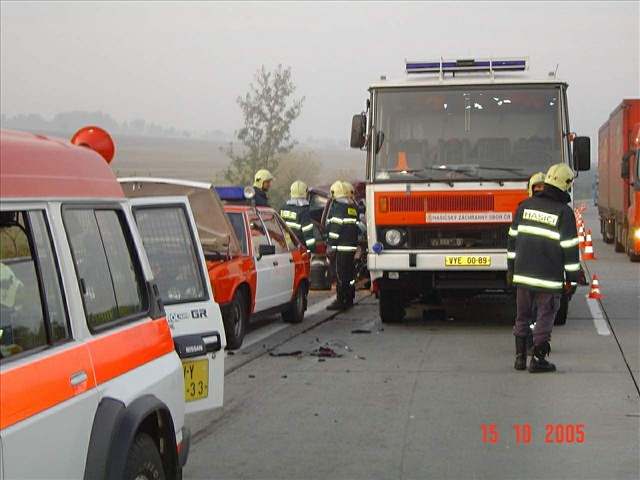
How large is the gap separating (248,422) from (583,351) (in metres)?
4.99

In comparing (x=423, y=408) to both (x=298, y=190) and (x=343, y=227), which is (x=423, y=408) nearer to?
(x=343, y=227)

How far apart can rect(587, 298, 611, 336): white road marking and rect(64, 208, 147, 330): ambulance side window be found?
32.6 ft

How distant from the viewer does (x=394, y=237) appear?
48.3 ft

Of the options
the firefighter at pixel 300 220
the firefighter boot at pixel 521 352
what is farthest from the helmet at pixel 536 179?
the firefighter at pixel 300 220

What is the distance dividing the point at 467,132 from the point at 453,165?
466 millimetres

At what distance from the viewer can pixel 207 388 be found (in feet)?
21.7

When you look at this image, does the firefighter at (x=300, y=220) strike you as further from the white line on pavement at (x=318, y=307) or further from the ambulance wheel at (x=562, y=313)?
the ambulance wheel at (x=562, y=313)

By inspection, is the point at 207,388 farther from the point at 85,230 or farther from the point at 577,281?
the point at 577,281

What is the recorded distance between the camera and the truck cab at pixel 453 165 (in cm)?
1445

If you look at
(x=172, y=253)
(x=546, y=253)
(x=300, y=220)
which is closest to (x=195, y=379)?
(x=172, y=253)

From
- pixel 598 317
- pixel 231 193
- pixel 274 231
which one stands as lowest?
pixel 598 317

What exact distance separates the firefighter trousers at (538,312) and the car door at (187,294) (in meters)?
4.76
